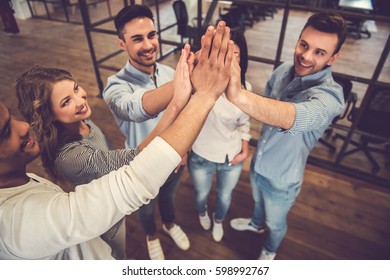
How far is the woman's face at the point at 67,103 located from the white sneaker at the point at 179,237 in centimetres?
124

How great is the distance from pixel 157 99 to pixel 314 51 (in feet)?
2.56

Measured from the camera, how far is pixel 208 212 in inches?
89.7

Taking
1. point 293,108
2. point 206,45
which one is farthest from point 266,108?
point 206,45

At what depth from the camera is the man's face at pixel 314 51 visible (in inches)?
47.6

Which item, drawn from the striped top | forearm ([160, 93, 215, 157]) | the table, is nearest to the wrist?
forearm ([160, 93, 215, 157])

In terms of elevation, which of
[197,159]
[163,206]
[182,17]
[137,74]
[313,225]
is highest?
[137,74]

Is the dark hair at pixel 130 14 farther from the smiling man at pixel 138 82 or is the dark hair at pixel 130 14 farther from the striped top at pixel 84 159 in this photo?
the striped top at pixel 84 159

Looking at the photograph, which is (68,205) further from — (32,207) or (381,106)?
(381,106)

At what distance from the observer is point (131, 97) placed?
1239 millimetres

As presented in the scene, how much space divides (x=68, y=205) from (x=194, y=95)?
0.51 meters

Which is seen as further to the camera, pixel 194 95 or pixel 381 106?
pixel 381 106

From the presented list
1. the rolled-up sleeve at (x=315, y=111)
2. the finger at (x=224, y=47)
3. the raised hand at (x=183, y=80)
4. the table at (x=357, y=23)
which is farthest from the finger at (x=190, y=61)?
the table at (x=357, y=23)

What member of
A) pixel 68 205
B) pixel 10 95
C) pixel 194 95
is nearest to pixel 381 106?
pixel 194 95

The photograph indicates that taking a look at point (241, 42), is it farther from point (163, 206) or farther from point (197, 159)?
point (163, 206)
